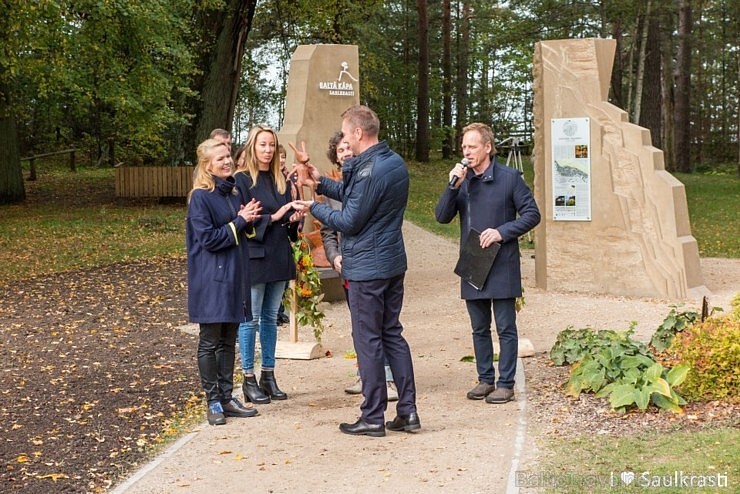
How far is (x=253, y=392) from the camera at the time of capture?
7129mm

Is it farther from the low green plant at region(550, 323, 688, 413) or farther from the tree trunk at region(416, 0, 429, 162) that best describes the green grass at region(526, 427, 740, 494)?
the tree trunk at region(416, 0, 429, 162)

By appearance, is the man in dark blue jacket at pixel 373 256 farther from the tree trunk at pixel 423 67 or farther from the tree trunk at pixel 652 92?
the tree trunk at pixel 423 67

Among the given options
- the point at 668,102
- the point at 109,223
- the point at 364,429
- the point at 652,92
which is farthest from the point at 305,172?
the point at 668,102

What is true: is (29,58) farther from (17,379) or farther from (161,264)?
(17,379)

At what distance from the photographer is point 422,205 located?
2664 centimetres

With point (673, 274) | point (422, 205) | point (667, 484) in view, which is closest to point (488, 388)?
point (667, 484)

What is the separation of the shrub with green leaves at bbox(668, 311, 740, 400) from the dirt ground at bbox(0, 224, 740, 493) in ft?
1.49

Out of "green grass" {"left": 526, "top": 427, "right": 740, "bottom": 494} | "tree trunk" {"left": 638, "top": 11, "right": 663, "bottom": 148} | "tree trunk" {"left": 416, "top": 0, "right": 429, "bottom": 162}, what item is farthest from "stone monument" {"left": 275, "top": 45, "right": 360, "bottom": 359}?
"tree trunk" {"left": 416, "top": 0, "right": 429, "bottom": 162}

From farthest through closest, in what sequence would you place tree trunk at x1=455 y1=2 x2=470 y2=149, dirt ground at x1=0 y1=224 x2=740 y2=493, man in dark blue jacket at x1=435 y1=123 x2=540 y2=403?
tree trunk at x1=455 y1=2 x2=470 y2=149, man in dark blue jacket at x1=435 y1=123 x2=540 y2=403, dirt ground at x1=0 y1=224 x2=740 y2=493

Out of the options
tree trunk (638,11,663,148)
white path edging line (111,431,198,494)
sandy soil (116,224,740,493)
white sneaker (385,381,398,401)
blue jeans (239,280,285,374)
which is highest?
tree trunk (638,11,663,148)

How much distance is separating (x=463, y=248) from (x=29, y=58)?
1592cm

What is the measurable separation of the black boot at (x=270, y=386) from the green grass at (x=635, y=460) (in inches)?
86.5

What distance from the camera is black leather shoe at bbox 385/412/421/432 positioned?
20.2ft

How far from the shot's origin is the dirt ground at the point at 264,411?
541 cm
